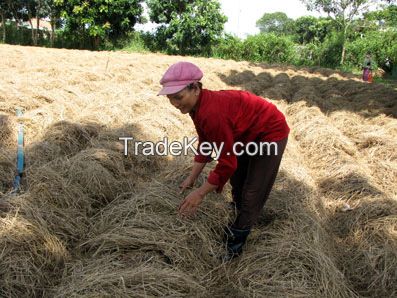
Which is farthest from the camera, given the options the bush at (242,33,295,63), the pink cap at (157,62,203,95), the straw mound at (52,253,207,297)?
the bush at (242,33,295,63)

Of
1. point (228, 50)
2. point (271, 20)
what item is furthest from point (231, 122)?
point (271, 20)

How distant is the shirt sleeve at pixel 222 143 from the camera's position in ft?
6.59

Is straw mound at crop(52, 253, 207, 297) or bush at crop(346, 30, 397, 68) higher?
bush at crop(346, 30, 397, 68)

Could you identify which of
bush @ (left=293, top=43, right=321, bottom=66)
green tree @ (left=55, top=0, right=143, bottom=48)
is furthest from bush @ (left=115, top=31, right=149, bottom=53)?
bush @ (left=293, top=43, right=321, bottom=66)

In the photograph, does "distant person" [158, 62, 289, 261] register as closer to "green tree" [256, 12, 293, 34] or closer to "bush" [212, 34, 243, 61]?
"bush" [212, 34, 243, 61]

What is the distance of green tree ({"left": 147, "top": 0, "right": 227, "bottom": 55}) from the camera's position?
26.4m

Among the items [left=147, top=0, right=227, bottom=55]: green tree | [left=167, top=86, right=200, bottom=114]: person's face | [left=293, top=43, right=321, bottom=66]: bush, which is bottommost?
[left=167, top=86, right=200, bottom=114]: person's face

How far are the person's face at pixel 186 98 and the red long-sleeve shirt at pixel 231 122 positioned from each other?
0.04m

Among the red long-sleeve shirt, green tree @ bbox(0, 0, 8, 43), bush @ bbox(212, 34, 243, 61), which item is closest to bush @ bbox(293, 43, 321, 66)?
bush @ bbox(212, 34, 243, 61)

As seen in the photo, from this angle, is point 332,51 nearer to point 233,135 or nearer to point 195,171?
point 195,171

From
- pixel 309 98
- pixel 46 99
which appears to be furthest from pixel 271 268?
pixel 309 98

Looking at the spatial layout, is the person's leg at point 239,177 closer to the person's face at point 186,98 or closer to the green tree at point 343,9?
the person's face at point 186,98

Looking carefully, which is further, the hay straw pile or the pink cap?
the hay straw pile

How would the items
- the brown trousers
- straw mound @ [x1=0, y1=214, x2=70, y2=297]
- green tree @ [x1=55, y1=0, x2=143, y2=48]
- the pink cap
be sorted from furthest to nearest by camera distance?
green tree @ [x1=55, y1=0, x2=143, y2=48] → the brown trousers → straw mound @ [x1=0, y1=214, x2=70, y2=297] → the pink cap
